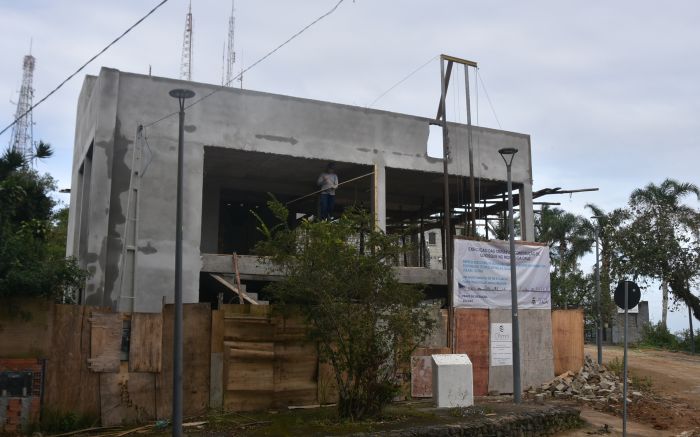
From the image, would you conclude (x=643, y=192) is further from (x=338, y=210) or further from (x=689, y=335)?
(x=338, y=210)

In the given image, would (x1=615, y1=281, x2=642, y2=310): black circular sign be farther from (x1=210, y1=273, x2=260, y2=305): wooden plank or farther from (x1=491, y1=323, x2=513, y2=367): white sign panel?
(x1=210, y1=273, x2=260, y2=305): wooden plank

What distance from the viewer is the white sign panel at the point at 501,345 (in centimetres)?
1995

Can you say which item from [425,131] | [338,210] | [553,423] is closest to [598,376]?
[553,423]

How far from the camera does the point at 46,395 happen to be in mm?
12438

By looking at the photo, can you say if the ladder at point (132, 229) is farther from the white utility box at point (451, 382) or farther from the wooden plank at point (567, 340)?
the wooden plank at point (567, 340)

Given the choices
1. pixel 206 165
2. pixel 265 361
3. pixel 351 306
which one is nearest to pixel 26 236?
pixel 265 361

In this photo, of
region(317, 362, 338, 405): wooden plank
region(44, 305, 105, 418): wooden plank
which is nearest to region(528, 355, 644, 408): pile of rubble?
region(317, 362, 338, 405): wooden plank

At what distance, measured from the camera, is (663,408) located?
18719 millimetres

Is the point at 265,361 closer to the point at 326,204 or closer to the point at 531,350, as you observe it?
the point at 326,204

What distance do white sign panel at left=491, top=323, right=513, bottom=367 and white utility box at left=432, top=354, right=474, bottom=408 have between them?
4.19 metres

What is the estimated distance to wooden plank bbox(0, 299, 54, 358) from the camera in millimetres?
12297

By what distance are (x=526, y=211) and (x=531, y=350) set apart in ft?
17.7

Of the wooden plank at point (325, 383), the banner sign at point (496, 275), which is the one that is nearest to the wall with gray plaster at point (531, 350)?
the banner sign at point (496, 275)

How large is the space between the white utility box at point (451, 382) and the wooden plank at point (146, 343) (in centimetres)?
626
